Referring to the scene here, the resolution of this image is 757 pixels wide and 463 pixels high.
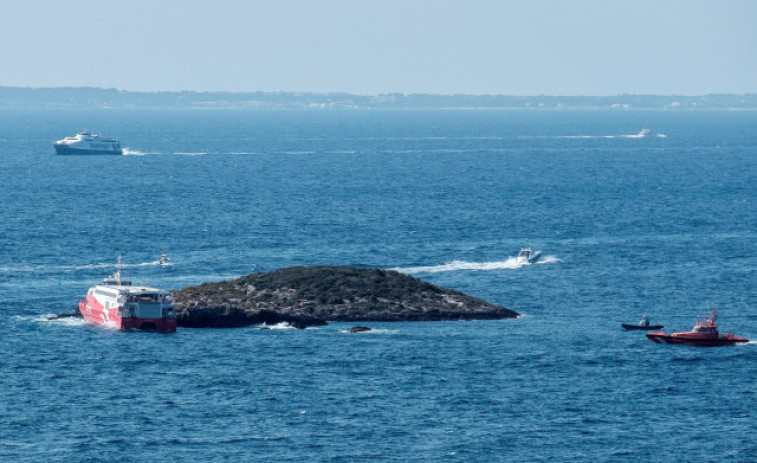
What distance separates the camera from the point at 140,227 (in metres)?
163

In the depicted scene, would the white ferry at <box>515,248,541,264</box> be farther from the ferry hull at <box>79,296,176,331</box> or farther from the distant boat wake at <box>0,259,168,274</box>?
the ferry hull at <box>79,296,176,331</box>

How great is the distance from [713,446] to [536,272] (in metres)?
57.1

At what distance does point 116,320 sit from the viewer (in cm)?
10362

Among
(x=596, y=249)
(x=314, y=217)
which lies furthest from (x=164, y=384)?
(x=314, y=217)

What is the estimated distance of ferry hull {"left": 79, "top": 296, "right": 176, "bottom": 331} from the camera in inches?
4028

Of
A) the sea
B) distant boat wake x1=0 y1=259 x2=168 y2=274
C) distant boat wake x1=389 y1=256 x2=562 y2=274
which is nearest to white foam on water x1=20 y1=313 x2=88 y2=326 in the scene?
the sea

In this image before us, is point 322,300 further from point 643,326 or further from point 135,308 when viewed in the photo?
point 643,326

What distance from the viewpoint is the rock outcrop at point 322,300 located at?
105m

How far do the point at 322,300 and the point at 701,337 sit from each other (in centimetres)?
2783

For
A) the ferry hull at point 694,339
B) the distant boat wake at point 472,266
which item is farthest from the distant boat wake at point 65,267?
the ferry hull at point 694,339

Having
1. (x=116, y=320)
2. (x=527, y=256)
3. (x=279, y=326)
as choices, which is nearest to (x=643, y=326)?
(x=279, y=326)

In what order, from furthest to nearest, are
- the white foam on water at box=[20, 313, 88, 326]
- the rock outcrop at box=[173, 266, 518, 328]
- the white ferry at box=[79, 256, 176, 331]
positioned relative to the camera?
1. the white foam on water at box=[20, 313, 88, 326]
2. the rock outcrop at box=[173, 266, 518, 328]
3. the white ferry at box=[79, 256, 176, 331]

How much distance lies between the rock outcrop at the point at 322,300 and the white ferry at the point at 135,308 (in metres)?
2.59

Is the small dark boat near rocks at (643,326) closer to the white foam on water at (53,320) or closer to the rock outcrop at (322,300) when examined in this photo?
the rock outcrop at (322,300)
